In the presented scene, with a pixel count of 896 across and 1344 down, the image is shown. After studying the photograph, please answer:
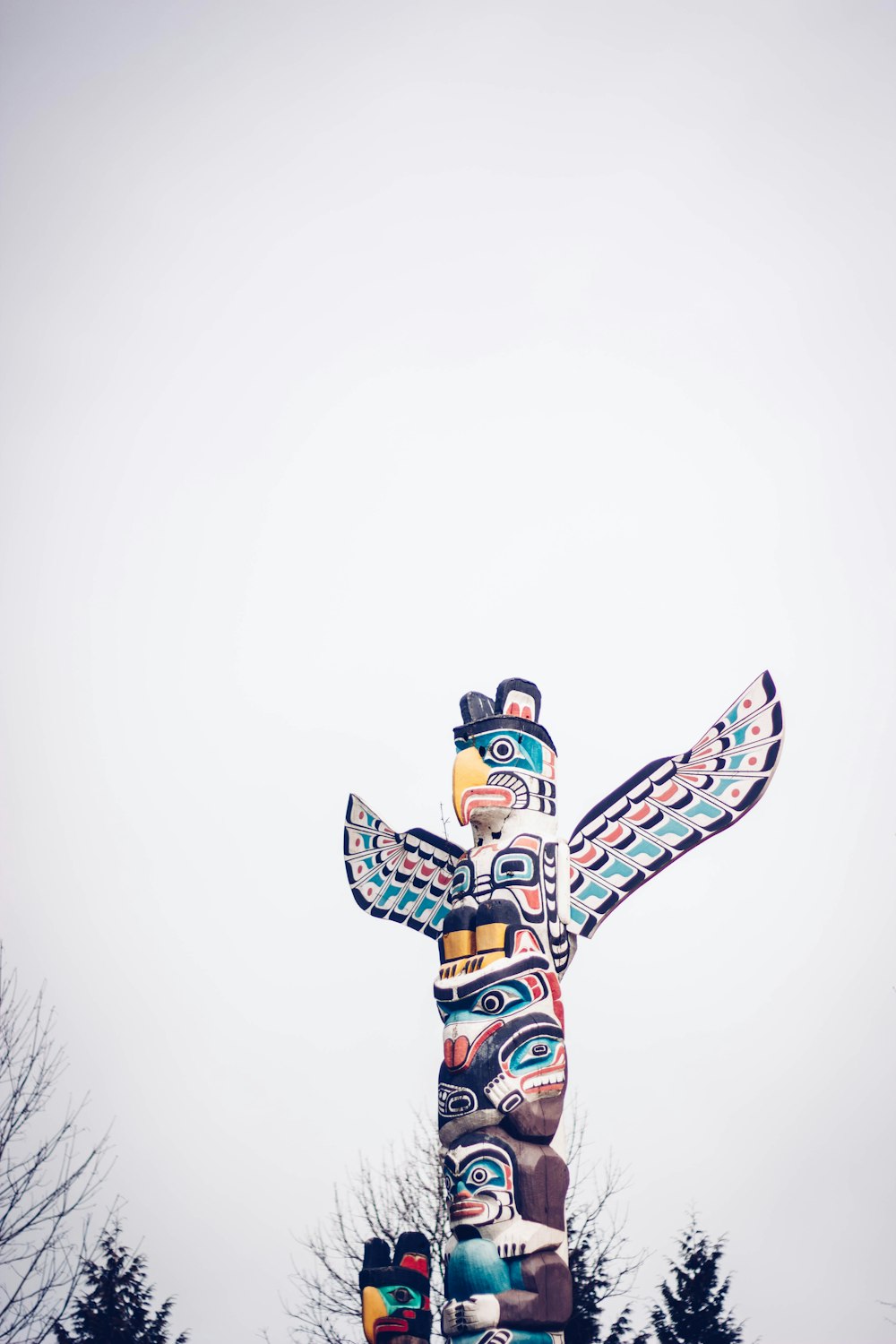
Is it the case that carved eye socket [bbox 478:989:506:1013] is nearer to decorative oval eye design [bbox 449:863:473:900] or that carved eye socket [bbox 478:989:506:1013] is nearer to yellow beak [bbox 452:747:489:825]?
decorative oval eye design [bbox 449:863:473:900]

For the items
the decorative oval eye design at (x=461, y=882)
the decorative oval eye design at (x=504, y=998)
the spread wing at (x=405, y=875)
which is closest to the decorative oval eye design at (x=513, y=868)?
the decorative oval eye design at (x=461, y=882)

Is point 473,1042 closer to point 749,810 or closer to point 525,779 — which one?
point 525,779

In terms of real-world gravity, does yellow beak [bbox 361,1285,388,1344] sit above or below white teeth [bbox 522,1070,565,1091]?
below

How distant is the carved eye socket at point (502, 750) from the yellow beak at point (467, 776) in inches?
5.5

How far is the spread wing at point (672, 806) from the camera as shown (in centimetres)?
1330

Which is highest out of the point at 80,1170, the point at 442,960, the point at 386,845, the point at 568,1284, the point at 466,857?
the point at 386,845

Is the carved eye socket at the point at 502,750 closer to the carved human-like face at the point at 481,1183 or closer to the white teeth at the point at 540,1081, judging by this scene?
the white teeth at the point at 540,1081

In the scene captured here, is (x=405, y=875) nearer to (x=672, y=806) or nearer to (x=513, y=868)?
(x=513, y=868)

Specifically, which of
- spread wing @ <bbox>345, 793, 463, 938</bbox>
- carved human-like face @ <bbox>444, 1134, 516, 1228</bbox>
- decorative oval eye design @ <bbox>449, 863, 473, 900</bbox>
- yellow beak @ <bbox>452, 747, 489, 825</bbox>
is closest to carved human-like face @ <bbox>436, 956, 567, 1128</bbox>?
carved human-like face @ <bbox>444, 1134, 516, 1228</bbox>

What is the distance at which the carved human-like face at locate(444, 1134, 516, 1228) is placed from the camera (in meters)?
11.0

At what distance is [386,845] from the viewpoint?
1545 cm

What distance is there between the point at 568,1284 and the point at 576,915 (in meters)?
3.54

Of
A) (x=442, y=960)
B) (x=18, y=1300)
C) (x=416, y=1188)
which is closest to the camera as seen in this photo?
(x=18, y=1300)

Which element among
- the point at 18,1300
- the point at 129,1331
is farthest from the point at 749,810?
the point at 129,1331
